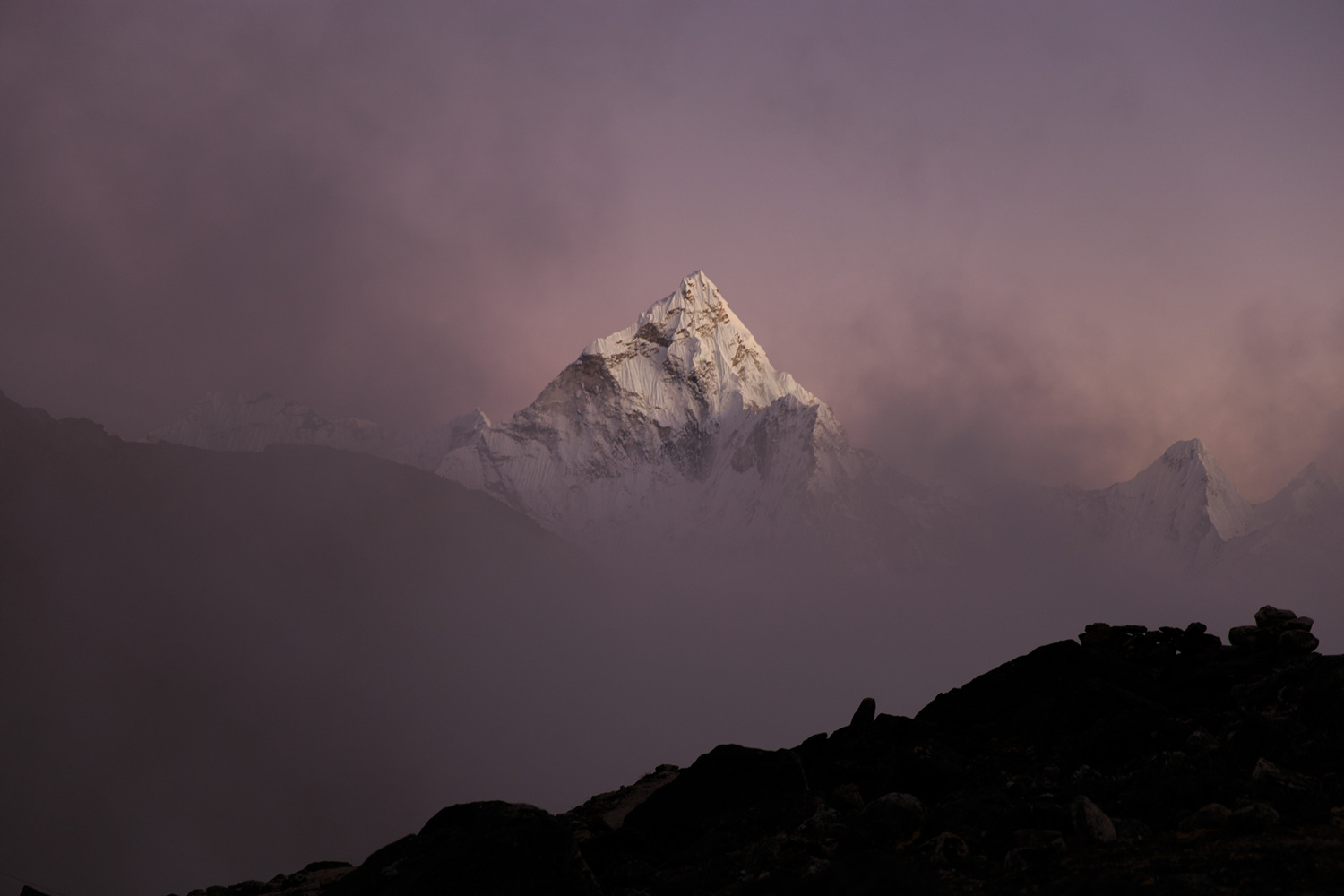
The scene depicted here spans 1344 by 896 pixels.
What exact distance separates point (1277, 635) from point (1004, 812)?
25.2m

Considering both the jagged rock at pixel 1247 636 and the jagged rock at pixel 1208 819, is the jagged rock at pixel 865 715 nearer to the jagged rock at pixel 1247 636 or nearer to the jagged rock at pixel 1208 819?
the jagged rock at pixel 1247 636

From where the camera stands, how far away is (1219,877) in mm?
11781

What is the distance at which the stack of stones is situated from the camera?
3164 cm

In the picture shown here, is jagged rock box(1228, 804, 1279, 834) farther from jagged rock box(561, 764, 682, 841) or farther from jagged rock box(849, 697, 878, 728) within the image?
jagged rock box(849, 697, 878, 728)

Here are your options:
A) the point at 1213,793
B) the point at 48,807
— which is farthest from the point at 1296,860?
the point at 48,807

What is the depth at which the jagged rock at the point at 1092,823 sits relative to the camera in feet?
47.3

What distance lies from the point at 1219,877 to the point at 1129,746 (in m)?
11.4

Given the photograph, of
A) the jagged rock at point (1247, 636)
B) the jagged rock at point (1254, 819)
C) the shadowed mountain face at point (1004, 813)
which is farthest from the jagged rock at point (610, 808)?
the jagged rock at point (1247, 636)

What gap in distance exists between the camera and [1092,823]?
14609 millimetres

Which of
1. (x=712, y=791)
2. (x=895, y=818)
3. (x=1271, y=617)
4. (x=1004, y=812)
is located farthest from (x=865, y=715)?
(x=1004, y=812)

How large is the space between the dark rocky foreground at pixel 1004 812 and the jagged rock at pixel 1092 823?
0.11 feet

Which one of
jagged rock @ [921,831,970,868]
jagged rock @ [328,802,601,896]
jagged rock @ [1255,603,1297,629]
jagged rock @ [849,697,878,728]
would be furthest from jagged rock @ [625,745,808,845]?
jagged rock @ [1255,603,1297,629]

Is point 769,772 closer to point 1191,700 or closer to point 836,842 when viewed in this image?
point 836,842

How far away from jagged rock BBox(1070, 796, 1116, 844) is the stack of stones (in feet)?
75.1
